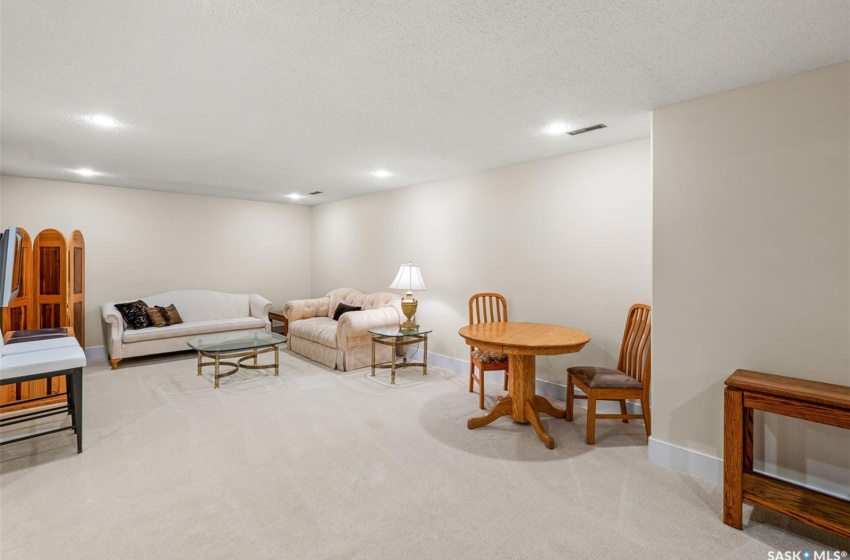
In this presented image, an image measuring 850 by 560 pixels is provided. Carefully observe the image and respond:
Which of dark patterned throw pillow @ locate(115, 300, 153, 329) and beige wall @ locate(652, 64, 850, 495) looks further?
dark patterned throw pillow @ locate(115, 300, 153, 329)

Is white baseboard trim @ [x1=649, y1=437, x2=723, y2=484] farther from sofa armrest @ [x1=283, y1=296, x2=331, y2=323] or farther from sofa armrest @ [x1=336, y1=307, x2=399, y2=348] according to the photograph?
sofa armrest @ [x1=283, y1=296, x2=331, y2=323]

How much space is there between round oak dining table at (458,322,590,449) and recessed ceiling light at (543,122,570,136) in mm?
1665

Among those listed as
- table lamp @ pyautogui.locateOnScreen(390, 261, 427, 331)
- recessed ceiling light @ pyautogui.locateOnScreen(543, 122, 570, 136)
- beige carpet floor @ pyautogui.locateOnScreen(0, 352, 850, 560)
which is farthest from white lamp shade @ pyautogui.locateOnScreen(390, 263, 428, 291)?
recessed ceiling light @ pyautogui.locateOnScreen(543, 122, 570, 136)

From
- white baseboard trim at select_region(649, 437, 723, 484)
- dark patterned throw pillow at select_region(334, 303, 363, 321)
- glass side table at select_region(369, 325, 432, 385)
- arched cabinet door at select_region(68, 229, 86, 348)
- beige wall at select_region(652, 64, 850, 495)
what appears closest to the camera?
beige wall at select_region(652, 64, 850, 495)

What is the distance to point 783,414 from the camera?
2.00 meters

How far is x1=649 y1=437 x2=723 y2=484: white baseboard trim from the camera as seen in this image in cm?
252

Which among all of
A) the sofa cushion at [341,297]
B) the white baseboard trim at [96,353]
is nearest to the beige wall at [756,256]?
the sofa cushion at [341,297]

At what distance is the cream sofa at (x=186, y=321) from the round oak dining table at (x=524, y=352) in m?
4.06

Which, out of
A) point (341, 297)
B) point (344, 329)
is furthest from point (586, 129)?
point (341, 297)

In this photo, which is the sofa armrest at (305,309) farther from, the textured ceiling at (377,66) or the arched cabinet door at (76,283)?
the textured ceiling at (377,66)

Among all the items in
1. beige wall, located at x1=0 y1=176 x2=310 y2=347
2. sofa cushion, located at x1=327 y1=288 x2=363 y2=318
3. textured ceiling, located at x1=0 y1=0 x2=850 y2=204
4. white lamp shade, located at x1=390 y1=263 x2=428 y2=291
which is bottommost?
sofa cushion, located at x1=327 y1=288 x2=363 y2=318

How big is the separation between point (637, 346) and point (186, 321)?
5.98 metres

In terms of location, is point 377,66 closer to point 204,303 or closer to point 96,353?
point 204,303

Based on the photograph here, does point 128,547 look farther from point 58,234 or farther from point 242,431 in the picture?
point 58,234
